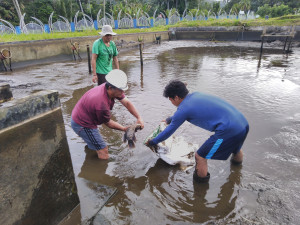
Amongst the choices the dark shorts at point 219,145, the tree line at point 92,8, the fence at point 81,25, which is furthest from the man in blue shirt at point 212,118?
the tree line at point 92,8

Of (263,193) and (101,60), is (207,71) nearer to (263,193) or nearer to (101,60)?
(101,60)

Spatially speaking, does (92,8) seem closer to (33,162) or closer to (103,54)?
(103,54)

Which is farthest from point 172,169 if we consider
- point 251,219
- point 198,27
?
point 198,27

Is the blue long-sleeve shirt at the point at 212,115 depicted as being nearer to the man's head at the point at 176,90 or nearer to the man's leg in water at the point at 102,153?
the man's head at the point at 176,90

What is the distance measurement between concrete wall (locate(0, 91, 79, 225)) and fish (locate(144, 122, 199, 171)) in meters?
1.43

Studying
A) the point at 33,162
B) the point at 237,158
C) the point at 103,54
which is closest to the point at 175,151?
the point at 237,158

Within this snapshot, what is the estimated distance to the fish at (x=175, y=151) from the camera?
3236 millimetres

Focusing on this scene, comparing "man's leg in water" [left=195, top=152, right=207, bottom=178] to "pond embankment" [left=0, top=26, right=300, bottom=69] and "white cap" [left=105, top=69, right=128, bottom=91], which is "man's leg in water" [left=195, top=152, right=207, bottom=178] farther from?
"pond embankment" [left=0, top=26, right=300, bottom=69]

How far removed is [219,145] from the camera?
8.49 feet

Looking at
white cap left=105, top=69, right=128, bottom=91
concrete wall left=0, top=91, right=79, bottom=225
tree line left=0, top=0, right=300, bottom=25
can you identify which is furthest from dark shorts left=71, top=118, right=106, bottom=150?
tree line left=0, top=0, right=300, bottom=25

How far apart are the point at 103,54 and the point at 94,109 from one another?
234cm

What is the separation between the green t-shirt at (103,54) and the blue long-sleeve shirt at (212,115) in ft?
9.82

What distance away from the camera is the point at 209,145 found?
2.62 meters

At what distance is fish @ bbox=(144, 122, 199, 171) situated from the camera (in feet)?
10.6
